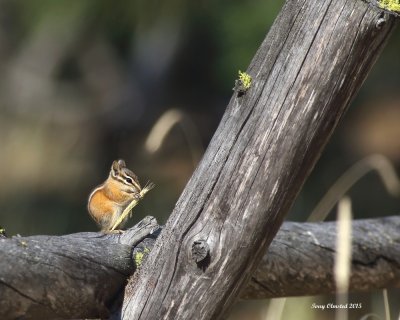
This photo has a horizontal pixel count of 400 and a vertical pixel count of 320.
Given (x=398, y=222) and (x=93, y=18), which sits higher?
(x=93, y=18)

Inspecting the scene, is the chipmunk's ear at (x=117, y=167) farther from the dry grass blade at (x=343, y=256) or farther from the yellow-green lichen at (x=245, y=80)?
the yellow-green lichen at (x=245, y=80)

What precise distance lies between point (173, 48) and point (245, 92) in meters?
8.55

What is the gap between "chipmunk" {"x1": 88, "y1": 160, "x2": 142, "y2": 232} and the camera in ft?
10.3

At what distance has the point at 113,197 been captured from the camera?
321 cm

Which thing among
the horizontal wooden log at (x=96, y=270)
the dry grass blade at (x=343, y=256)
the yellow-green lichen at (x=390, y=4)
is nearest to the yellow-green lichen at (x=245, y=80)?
the yellow-green lichen at (x=390, y=4)

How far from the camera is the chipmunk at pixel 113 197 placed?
3.15 m

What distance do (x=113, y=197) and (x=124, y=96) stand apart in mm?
8531

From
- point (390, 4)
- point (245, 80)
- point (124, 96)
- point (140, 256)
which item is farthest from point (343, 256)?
point (124, 96)

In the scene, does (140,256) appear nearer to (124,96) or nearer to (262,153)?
(262,153)

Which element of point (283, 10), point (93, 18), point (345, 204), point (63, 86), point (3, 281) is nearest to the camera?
point (3, 281)

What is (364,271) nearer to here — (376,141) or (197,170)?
(197,170)

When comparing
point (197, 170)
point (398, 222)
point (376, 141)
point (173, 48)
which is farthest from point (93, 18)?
point (197, 170)

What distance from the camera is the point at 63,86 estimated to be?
37.8 feet

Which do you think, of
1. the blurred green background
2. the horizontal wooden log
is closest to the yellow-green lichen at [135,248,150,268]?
the horizontal wooden log
